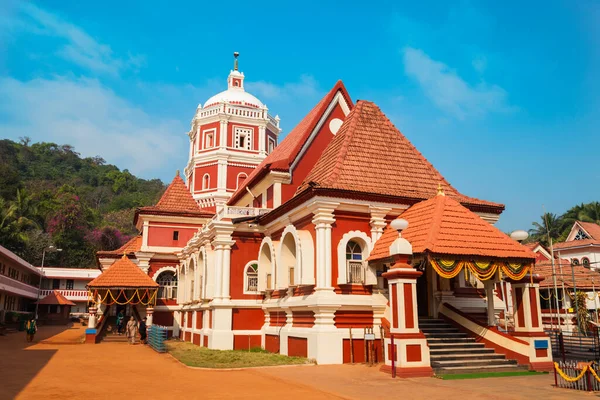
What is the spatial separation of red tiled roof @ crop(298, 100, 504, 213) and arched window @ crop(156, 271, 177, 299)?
13.7m

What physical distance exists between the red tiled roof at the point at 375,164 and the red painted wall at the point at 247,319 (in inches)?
206

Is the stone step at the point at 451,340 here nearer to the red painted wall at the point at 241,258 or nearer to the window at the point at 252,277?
the red painted wall at the point at 241,258

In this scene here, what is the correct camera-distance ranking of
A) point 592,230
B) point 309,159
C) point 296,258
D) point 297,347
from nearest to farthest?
1. point 297,347
2. point 296,258
3. point 309,159
4. point 592,230

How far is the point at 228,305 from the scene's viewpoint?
61.0 feet

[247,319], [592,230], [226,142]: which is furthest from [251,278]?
[592,230]

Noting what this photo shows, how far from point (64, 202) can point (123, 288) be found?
43544 millimetres

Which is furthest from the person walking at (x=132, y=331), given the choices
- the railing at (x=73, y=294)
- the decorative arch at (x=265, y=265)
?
the railing at (x=73, y=294)

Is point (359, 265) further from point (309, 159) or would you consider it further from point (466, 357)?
point (309, 159)

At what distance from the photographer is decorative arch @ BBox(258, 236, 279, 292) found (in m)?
18.6

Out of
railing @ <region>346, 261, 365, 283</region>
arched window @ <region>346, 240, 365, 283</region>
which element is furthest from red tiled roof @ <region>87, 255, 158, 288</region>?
railing @ <region>346, 261, 365, 283</region>

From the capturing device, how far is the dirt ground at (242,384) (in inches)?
353

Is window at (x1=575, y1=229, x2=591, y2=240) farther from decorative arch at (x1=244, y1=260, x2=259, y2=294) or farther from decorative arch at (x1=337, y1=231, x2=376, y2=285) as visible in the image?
decorative arch at (x1=337, y1=231, x2=376, y2=285)

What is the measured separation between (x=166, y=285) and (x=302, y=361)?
54.5 ft

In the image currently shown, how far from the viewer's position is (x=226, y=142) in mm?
33844
